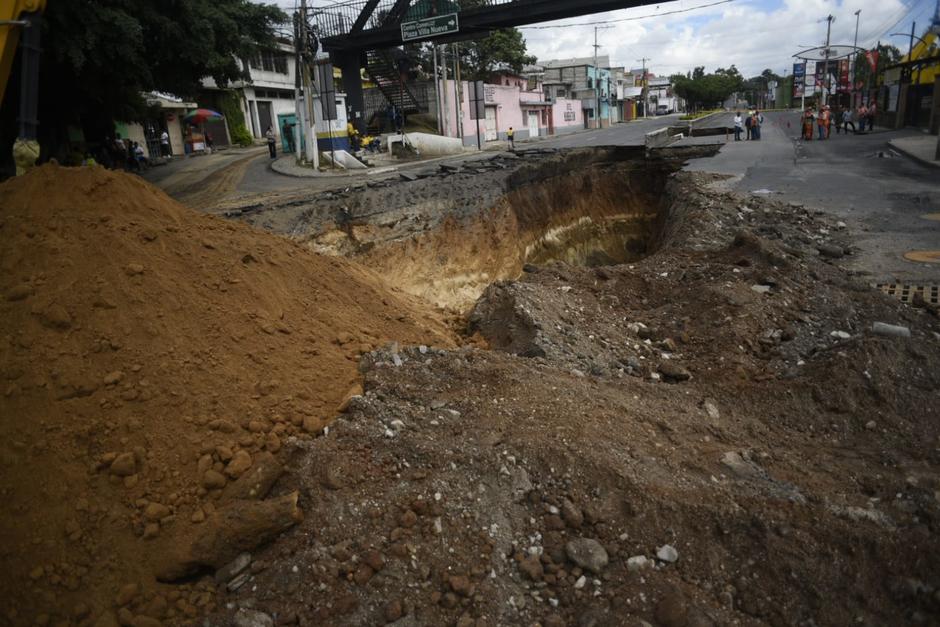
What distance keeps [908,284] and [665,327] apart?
269 cm

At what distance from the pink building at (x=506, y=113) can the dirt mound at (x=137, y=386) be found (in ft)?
76.9

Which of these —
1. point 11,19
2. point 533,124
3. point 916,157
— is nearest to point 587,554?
point 11,19

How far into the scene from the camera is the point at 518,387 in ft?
13.7

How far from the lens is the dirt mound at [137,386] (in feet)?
9.00

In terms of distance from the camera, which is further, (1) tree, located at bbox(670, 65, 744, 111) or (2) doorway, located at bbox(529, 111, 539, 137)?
(1) tree, located at bbox(670, 65, 744, 111)

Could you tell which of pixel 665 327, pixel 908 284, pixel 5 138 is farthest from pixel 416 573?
pixel 5 138

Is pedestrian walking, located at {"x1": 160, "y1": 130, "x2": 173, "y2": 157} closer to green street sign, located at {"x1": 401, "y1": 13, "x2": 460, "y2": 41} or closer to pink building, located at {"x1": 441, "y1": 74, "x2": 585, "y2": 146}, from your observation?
pink building, located at {"x1": 441, "y1": 74, "x2": 585, "y2": 146}

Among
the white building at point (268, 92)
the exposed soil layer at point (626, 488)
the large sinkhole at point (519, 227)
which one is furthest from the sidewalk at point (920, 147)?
the white building at point (268, 92)

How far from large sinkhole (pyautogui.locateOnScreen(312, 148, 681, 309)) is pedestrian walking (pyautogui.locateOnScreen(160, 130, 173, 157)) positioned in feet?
73.9

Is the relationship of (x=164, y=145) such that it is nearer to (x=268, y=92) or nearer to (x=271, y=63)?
(x=268, y=92)

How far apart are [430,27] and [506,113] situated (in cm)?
1887

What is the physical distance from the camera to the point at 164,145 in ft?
94.0

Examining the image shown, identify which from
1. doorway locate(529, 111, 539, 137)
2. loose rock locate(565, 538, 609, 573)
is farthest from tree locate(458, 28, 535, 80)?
loose rock locate(565, 538, 609, 573)

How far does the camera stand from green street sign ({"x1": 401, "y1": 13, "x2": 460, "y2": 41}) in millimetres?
19656
